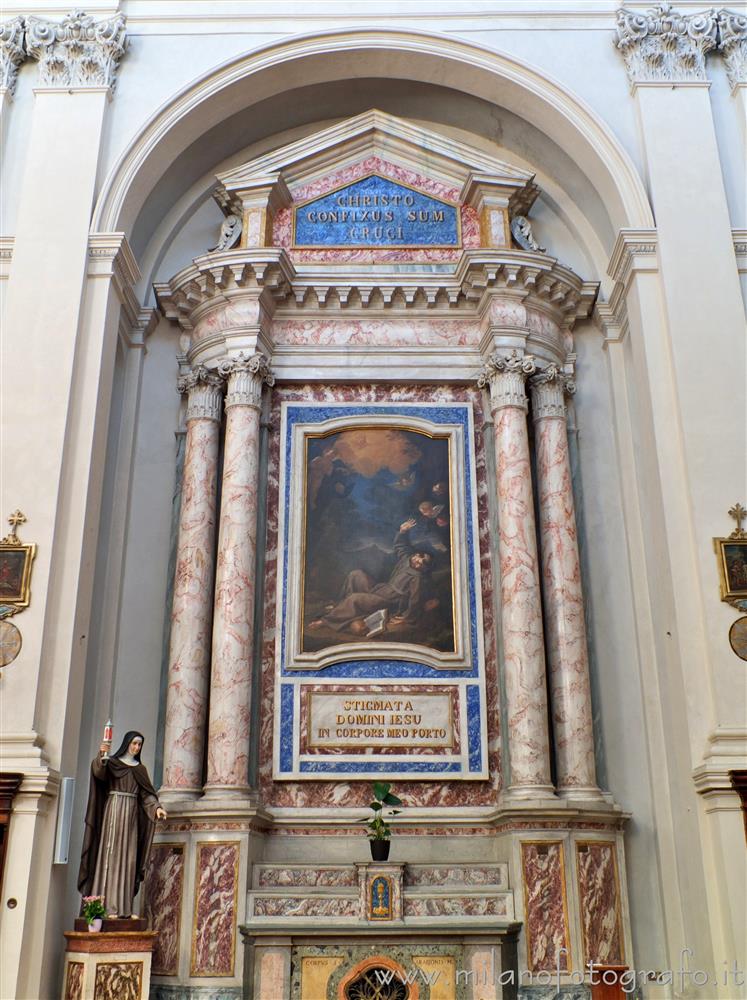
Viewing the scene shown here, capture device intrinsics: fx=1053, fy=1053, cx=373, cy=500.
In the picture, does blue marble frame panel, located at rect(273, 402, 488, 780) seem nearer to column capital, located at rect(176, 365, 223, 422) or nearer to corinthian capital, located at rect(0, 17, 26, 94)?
column capital, located at rect(176, 365, 223, 422)

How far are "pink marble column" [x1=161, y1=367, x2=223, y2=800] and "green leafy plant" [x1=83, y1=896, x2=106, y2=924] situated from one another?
138 cm

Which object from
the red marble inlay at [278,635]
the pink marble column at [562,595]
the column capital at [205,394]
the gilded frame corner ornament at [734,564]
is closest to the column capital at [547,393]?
the pink marble column at [562,595]

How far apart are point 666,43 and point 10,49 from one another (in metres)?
6.66

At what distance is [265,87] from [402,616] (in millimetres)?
5857

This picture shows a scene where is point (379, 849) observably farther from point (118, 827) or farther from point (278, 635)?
point (278, 635)

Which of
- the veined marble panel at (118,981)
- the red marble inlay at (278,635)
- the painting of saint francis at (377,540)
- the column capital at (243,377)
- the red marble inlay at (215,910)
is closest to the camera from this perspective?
the veined marble panel at (118,981)

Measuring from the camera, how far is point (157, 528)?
10.6 metres

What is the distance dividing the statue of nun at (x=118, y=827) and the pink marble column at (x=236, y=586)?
75cm

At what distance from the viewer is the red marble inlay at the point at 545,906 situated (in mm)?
8461

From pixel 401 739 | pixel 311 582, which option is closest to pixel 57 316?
pixel 311 582

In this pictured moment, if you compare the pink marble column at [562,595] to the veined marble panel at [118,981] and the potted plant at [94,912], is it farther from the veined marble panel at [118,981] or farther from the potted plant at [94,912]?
the potted plant at [94,912]

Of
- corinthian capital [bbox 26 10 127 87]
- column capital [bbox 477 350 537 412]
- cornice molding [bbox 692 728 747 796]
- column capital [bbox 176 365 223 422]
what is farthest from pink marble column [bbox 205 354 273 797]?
cornice molding [bbox 692 728 747 796]

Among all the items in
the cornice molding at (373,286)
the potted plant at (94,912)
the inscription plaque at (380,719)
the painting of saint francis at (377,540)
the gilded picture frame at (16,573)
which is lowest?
the potted plant at (94,912)

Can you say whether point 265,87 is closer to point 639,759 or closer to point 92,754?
point 92,754
